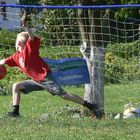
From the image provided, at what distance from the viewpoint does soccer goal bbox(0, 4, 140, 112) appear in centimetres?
1107

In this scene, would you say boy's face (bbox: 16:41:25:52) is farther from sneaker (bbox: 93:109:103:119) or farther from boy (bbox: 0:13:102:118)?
sneaker (bbox: 93:109:103:119)

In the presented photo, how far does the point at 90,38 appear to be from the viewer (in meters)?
11.1

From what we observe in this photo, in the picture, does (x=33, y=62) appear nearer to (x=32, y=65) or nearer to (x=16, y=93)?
(x=32, y=65)

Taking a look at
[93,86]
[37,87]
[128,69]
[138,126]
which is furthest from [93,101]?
[128,69]

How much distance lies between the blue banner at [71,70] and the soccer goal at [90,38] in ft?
0.35

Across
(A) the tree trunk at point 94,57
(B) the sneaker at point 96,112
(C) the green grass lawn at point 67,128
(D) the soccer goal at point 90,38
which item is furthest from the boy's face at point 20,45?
(A) the tree trunk at point 94,57

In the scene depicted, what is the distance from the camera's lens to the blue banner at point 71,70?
11164mm

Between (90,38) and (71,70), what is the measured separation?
0.67 meters

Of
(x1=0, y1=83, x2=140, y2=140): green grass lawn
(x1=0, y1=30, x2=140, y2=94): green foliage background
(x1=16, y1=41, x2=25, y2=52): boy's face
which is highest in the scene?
(x1=16, y1=41, x2=25, y2=52): boy's face

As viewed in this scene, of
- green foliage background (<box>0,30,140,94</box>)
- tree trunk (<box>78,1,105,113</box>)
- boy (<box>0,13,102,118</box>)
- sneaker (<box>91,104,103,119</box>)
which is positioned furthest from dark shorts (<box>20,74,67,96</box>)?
green foliage background (<box>0,30,140,94</box>)

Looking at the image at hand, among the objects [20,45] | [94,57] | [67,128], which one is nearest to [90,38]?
[94,57]

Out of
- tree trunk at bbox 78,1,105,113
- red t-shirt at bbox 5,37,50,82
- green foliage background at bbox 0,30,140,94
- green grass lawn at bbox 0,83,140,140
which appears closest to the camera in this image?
green grass lawn at bbox 0,83,140,140

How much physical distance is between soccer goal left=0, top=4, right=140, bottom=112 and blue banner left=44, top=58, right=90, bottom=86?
105 millimetres

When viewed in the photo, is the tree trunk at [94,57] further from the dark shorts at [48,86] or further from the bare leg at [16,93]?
the bare leg at [16,93]
